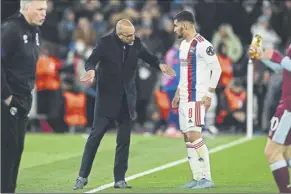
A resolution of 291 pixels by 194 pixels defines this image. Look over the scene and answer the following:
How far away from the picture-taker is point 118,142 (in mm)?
13367

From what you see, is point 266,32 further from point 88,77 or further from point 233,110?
point 88,77

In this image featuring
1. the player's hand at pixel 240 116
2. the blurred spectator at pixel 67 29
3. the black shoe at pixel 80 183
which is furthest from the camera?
the blurred spectator at pixel 67 29

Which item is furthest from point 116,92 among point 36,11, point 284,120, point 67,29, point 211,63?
point 67,29

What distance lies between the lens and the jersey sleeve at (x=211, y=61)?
13.2 metres

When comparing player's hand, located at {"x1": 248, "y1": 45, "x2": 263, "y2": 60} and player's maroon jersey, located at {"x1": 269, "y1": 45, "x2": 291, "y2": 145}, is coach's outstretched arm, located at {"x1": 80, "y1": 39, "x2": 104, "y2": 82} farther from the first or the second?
player's maroon jersey, located at {"x1": 269, "y1": 45, "x2": 291, "y2": 145}

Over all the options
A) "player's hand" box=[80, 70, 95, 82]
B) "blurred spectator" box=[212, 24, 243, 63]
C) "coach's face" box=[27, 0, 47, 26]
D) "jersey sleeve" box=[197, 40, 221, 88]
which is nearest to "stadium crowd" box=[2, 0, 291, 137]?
"blurred spectator" box=[212, 24, 243, 63]

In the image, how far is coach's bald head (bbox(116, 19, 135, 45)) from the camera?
1310 cm

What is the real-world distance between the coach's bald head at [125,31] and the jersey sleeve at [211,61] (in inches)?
39.1

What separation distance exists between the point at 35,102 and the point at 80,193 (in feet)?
43.7

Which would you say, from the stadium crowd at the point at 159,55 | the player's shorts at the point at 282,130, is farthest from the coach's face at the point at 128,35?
the stadium crowd at the point at 159,55

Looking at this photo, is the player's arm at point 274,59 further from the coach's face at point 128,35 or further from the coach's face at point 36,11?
the coach's face at point 36,11

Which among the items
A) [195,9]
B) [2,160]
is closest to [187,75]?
[2,160]

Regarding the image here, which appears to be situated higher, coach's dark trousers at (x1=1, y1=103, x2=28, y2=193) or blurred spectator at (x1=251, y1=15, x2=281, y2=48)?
blurred spectator at (x1=251, y1=15, x2=281, y2=48)

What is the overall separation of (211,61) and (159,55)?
41.0 feet
